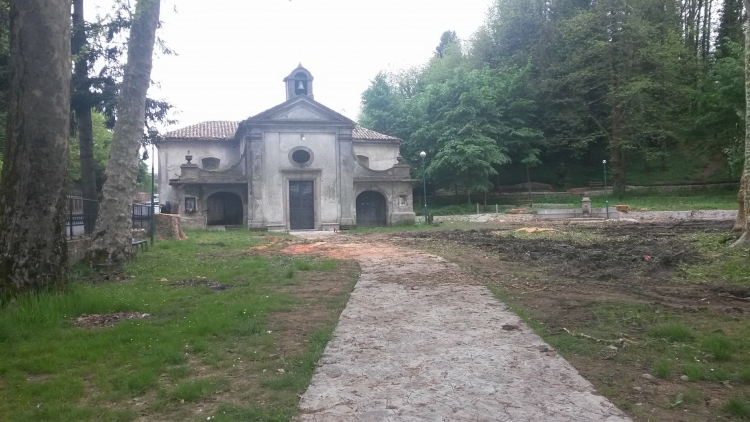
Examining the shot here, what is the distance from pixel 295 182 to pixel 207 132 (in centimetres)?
877

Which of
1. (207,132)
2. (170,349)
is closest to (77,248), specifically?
(170,349)

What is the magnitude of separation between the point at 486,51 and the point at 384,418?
4951 cm

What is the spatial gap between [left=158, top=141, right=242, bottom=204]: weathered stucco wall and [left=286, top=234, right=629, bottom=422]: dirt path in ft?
85.7

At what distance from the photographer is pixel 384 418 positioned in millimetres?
3586

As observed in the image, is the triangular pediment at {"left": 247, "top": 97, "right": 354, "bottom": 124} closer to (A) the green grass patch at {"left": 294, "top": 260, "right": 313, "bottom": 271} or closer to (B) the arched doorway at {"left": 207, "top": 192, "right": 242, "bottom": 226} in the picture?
(B) the arched doorway at {"left": 207, "top": 192, "right": 242, "bottom": 226}

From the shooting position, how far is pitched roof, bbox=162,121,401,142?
31484 mm

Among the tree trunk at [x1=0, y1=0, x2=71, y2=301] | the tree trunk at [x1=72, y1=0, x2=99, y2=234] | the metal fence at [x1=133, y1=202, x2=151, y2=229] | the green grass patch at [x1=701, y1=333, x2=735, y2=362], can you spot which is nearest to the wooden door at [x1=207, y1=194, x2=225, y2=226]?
the metal fence at [x1=133, y1=202, x2=151, y2=229]

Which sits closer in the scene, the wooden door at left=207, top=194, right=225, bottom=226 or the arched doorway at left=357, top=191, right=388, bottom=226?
the wooden door at left=207, top=194, right=225, bottom=226

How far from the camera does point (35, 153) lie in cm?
718

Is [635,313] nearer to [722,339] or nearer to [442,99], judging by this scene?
[722,339]

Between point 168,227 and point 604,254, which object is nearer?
point 604,254

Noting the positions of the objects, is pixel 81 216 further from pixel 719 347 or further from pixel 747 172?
pixel 747 172

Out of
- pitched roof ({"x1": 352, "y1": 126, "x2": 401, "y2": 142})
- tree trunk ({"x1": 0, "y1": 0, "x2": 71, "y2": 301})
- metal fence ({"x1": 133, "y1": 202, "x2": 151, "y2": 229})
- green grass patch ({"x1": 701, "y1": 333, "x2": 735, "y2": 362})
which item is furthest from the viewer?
pitched roof ({"x1": 352, "y1": 126, "x2": 401, "y2": 142})

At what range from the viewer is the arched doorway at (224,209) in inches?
1120
